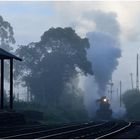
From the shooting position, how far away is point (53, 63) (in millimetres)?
87375

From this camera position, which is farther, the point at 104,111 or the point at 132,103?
the point at 132,103

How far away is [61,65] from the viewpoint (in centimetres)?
8744

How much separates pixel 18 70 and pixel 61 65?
1094cm

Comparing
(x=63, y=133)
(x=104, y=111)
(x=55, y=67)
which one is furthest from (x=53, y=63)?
(x=63, y=133)

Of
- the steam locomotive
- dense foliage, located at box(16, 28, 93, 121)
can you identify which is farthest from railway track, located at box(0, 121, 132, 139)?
the steam locomotive

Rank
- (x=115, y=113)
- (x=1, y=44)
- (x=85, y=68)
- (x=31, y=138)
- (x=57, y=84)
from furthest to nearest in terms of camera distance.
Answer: (x=115, y=113), (x=1, y=44), (x=85, y=68), (x=57, y=84), (x=31, y=138)

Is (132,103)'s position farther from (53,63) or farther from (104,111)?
(53,63)

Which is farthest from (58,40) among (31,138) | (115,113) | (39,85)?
(31,138)

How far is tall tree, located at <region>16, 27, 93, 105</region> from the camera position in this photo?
86500 millimetres

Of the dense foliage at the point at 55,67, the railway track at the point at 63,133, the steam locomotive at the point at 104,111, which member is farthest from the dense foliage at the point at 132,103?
the railway track at the point at 63,133

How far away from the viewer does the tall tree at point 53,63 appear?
86.5m

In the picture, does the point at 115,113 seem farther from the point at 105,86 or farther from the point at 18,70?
the point at 18,70

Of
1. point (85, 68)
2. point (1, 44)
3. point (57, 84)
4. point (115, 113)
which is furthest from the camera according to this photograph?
point (115, 113)

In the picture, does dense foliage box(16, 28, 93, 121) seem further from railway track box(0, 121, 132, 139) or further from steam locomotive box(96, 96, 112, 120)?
railway track box(0, 121, 132, 139)
